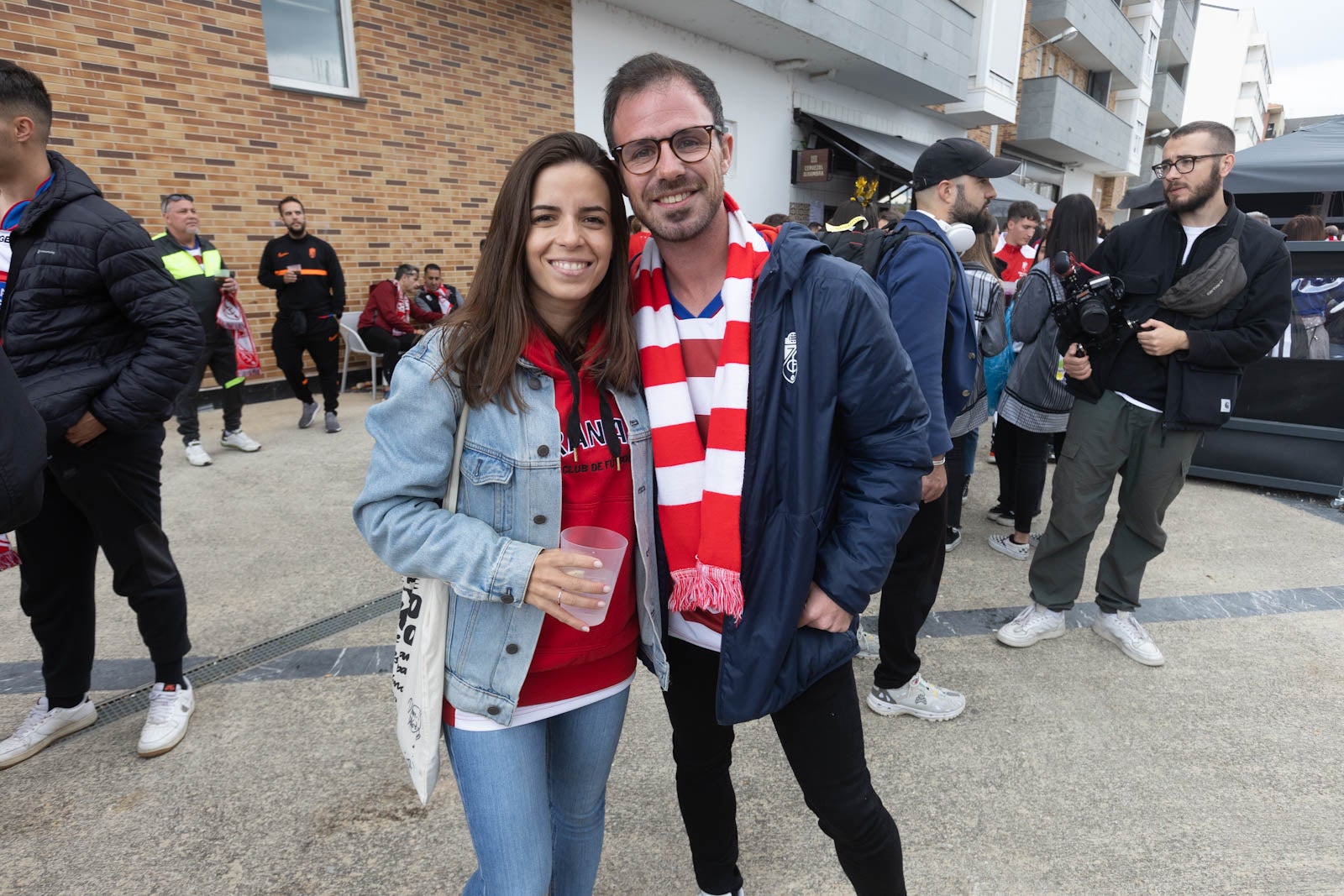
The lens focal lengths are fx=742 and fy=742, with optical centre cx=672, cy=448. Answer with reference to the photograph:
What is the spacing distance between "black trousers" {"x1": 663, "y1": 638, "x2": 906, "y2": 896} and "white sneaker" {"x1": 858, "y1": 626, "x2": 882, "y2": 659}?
150cm

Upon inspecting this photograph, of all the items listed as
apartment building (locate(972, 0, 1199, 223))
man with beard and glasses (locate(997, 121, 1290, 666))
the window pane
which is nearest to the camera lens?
man with beard and glasses (locate(997, 121, 1290, 666))

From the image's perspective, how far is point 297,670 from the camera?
9.93 feet

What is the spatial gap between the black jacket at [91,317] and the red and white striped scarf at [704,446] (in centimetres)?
175

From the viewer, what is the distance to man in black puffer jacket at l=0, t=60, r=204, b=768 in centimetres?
217

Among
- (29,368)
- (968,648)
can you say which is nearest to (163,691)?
(29,368)

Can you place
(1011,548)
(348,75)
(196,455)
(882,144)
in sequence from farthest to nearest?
(882,144), (348,75), (196,455), (1011,548)

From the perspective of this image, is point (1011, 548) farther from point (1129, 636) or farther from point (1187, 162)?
point (1187, 162)

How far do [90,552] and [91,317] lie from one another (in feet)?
2.71

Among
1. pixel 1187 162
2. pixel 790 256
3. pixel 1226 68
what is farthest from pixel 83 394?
pixel 1226 68

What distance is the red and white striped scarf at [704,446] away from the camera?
1452 mm

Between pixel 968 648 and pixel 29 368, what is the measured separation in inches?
141

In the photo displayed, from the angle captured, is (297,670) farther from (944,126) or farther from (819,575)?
(944,126)

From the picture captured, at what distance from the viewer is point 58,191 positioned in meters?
2.19

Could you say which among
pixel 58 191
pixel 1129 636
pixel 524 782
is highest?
pixel 58 191
